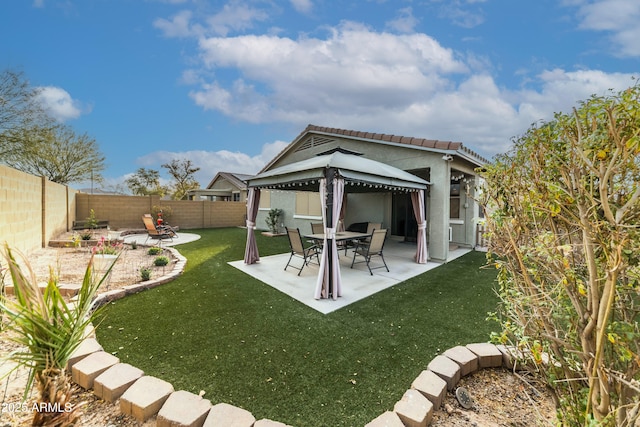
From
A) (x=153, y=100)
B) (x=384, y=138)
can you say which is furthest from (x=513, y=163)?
(x=153, y=100)

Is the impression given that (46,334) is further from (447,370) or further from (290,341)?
(447,370)

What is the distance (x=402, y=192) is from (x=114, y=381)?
968cm

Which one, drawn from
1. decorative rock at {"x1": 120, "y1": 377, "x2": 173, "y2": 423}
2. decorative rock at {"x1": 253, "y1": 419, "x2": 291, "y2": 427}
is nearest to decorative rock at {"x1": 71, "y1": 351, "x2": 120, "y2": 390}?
decorative rock at {"x1": 120, "y1": 377, "x2": 173, "y2": 423}

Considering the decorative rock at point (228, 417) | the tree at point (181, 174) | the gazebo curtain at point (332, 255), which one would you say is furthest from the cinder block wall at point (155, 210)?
the tree at point (181, 174)

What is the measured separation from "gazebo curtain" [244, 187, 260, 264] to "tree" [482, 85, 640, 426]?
605cm

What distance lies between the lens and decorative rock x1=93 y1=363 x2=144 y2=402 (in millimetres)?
2255

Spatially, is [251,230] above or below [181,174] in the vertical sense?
below

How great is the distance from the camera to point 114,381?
2322 mm

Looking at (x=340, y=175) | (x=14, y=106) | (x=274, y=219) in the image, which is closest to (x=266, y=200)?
(x=274, y=219)

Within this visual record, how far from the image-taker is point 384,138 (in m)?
9.48

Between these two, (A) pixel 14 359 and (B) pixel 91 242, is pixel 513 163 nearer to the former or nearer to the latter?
(A) pixel 14 359

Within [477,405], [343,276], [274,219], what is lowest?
[477,405]

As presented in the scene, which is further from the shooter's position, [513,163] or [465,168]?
[465,168]

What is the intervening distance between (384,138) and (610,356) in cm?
872
